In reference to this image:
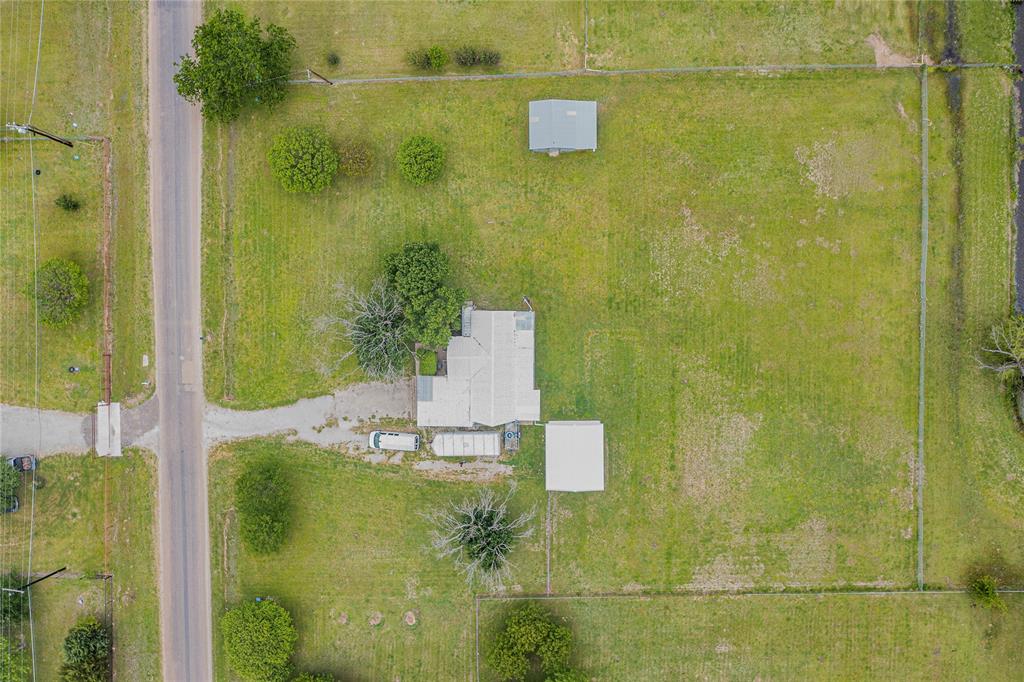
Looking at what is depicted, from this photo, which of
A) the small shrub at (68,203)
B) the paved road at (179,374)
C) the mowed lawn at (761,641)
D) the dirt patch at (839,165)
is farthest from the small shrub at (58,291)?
the dirt patch at (839,165)

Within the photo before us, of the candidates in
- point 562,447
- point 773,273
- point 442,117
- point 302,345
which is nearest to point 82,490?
point 302,345

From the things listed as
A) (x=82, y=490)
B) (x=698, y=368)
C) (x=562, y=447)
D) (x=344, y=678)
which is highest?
(x=698, y=368)

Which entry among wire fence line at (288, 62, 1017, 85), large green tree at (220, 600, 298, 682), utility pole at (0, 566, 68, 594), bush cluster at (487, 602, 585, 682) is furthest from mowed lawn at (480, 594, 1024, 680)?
wire fence line at (288, 62, 1017, 85)

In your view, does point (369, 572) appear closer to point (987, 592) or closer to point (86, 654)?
point (86, 654)

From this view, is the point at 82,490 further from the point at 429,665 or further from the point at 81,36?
the point at 81,36

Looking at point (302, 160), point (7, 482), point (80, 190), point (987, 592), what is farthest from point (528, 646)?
point (80, 190)

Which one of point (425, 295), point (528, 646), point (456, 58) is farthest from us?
point (456, 58)
